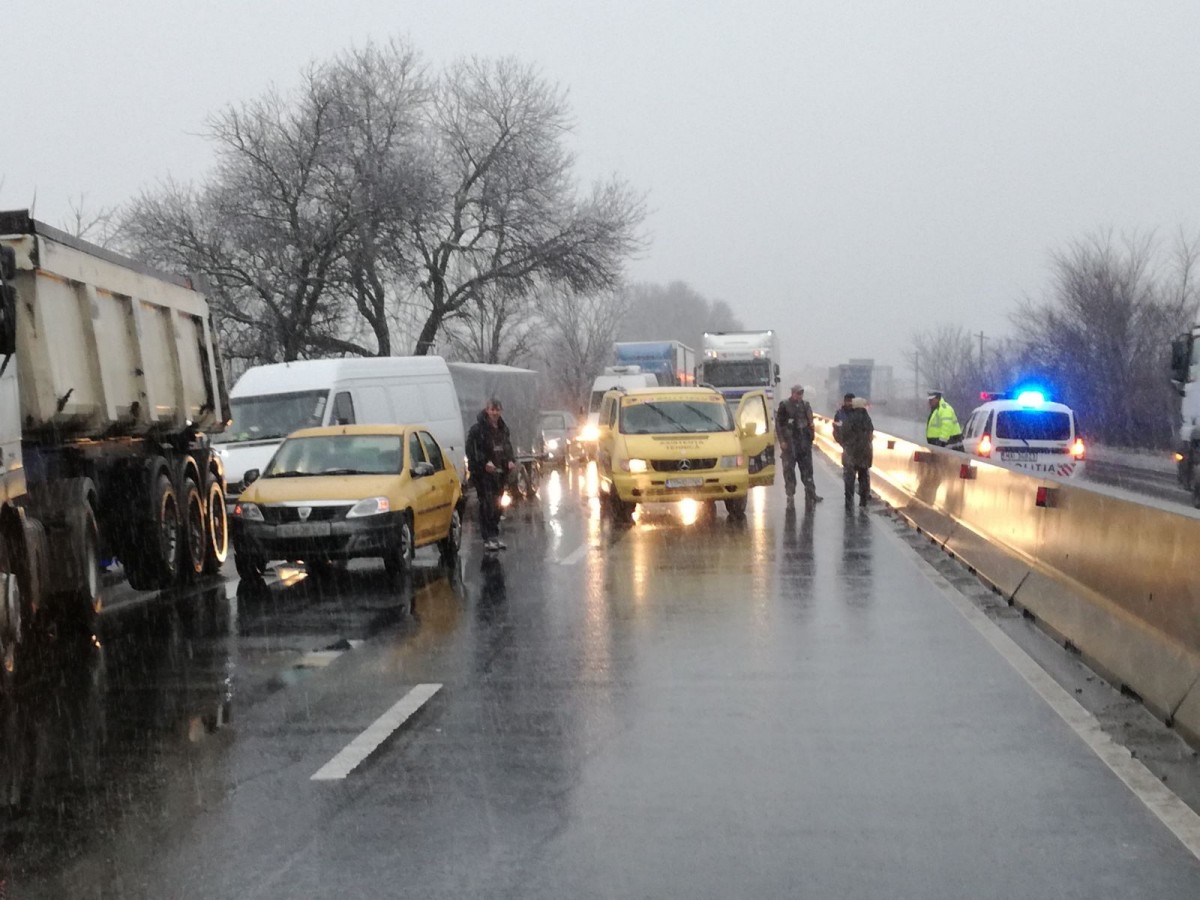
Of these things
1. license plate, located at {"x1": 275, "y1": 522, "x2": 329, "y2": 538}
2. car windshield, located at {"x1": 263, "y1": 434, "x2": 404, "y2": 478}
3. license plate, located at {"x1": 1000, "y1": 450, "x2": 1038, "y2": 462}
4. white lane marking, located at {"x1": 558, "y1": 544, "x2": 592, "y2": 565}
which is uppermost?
car windshield, located at {"x1": 263, "y1": 434, "x2": 404, "y2": 478}

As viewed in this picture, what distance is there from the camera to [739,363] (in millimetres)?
47344

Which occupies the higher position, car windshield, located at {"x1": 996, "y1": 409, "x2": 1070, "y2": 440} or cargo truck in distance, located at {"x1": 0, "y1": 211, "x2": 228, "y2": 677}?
cargo truck in distance, located at {"x1": 0, "y1": 211, "x2": 228, "y2": 677}

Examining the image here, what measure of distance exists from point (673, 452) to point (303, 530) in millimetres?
7584

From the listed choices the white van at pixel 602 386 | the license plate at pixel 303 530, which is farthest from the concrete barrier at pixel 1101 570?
the white van at pixel 602 386

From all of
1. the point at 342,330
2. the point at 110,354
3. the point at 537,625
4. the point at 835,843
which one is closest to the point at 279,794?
the point at 835,843

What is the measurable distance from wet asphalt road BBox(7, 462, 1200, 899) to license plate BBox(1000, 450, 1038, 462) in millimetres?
13075

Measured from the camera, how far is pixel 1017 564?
460 inches

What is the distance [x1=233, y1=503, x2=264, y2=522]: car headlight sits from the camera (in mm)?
13789

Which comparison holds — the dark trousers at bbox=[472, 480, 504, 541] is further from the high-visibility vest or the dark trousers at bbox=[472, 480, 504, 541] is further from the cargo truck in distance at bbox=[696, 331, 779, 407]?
the cargo truck in distance at bbox=[696, 331, 779, 407]

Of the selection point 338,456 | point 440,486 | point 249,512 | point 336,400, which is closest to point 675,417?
point 336,400

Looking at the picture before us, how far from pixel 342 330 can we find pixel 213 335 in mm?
32357

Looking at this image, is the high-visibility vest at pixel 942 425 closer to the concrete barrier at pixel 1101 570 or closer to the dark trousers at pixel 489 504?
the concrete barrier at pixel 1101 570

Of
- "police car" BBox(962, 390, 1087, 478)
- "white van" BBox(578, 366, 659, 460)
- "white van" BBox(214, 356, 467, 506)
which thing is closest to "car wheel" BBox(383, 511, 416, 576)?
"white van" BBox(214, 356, 467, 506)

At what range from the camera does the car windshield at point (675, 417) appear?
2114 cm
